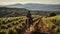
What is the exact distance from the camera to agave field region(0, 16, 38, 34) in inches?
183

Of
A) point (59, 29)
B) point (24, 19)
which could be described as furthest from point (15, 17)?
point (59, 29)

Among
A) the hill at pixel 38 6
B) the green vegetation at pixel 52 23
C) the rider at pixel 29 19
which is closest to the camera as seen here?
the green vegetation at pixel 52 23

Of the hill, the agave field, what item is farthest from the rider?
the hill

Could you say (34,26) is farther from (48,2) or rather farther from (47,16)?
(48,2)

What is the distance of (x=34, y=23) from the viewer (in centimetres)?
475

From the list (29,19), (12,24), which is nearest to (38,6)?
(29,19)

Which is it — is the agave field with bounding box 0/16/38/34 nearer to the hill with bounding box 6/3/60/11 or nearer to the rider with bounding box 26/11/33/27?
the rider with bounding box 26/11/33/27

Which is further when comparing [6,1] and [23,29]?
[6,1]

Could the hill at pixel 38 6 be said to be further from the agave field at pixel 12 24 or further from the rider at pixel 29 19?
the agave field at pixel 12 24

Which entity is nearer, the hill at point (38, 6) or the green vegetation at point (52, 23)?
the green vegetation at point (52, 23)

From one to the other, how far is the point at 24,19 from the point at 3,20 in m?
0.81

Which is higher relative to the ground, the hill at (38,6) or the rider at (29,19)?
the hill at (38,6)

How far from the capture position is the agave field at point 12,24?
4.64 m

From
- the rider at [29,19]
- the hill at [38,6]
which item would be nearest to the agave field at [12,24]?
the rider at [29,19]
